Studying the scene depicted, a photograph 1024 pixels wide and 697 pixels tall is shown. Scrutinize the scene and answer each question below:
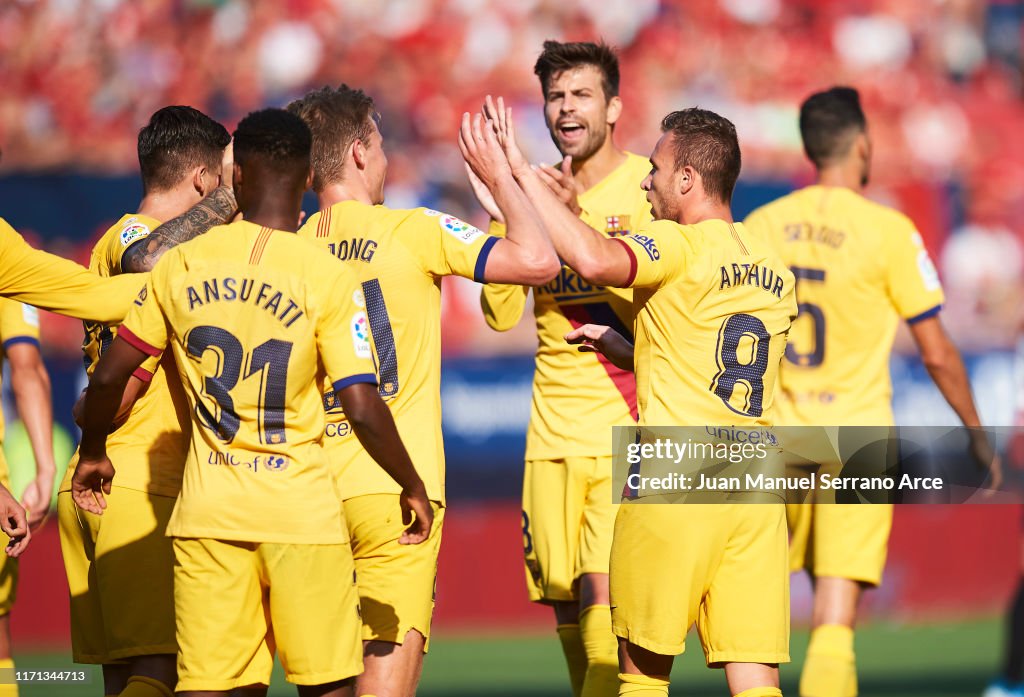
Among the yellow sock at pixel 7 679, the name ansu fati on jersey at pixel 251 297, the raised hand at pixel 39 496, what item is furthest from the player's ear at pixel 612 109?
the yellow sock at pixel 7 679

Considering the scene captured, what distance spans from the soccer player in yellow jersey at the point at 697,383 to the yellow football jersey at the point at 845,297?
203cm

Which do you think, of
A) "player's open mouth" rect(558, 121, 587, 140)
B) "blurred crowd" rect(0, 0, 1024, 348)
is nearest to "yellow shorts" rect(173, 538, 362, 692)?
"player's open mouth" rect(558, 121, 587, 140)

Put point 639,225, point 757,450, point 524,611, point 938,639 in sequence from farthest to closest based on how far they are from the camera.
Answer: point 524,611 → point 938,639 → point 639,225 → point 757,450

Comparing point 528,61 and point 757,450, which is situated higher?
point 528,61

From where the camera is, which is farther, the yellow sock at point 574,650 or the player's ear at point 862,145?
the player's ear at point 862,145

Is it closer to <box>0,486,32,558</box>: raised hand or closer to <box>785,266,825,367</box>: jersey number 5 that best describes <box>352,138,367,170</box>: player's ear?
<box>0,486,32,558</box>: raised hand

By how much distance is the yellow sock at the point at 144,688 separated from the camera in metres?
5.12

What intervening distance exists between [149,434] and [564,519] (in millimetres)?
2025

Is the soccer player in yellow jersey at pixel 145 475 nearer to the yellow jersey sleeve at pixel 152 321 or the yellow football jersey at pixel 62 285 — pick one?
the yellow football jersey at pixel 62 285

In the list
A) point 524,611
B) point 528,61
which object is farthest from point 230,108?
point 524,611

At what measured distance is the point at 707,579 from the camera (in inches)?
195

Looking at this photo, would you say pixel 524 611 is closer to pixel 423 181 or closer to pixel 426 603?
pixel 423 181

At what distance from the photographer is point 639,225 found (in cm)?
654

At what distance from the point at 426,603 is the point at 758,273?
72.3 inches
